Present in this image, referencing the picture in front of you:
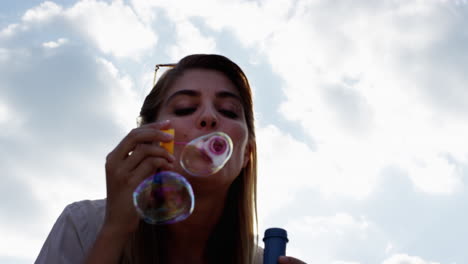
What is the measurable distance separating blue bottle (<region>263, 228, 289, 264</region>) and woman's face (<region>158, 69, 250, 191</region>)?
540 millimetres

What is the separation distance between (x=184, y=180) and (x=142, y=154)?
22.5 inches

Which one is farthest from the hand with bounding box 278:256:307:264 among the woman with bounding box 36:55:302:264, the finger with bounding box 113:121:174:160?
the finger with bounding box 113:121:174:160

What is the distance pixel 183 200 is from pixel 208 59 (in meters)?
0.94

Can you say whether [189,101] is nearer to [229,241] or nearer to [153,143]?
[153,143]

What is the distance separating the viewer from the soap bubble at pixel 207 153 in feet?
9.34

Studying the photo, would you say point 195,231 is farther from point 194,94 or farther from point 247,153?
point 194,94

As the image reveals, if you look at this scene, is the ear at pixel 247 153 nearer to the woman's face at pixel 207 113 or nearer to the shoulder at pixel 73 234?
the woman's face at pixel 207 113

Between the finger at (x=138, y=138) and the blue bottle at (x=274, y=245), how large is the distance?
25.8 inches

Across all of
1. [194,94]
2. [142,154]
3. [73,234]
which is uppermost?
[194,94]

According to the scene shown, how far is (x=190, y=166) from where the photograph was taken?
9.56 feet

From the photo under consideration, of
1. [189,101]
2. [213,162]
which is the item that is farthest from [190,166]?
[189,101]

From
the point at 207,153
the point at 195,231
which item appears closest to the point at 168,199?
the point at 195,231

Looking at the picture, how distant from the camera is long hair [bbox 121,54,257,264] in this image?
3.29 meters

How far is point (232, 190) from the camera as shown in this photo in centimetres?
342
